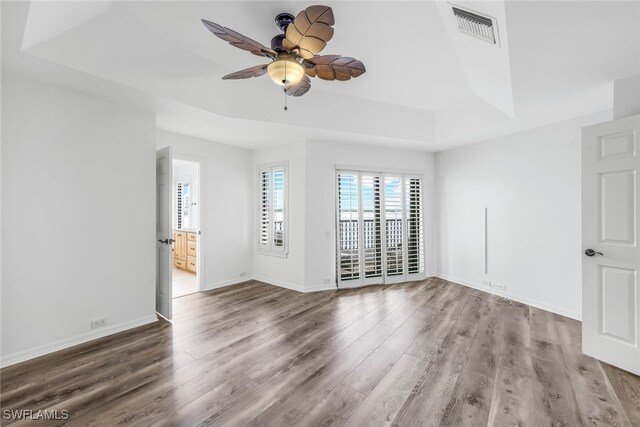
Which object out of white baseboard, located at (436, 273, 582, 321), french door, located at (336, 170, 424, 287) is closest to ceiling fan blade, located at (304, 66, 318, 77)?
french door, located at (336, 170, 424, 287)

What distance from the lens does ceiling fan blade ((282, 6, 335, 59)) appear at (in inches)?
65.9

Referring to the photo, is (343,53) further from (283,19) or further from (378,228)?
(378,228)

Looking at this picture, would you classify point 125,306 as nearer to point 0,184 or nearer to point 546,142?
point 0,184

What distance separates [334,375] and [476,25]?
298 centimetres

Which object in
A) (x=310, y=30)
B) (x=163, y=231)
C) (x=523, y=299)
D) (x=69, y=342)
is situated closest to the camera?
(x=310, y=30)

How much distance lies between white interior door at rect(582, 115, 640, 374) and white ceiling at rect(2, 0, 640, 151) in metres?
0.67

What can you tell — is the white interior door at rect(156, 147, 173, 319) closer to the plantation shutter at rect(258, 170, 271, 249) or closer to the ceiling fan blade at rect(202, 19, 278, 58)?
the plantation shutter at rect(258, 170, 271, 249)

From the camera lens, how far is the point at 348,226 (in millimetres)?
4781

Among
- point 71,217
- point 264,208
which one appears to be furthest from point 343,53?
point 71,217

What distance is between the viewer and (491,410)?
1.84 metres

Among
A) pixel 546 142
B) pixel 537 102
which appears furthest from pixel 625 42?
pixel 546 142

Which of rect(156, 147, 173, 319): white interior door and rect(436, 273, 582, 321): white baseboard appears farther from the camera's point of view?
rect(436, 273, 582, 321): white baseboard

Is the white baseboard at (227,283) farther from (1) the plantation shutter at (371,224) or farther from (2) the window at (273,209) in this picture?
(1) the plantation shutter at (371,224)

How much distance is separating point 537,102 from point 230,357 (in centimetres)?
424
